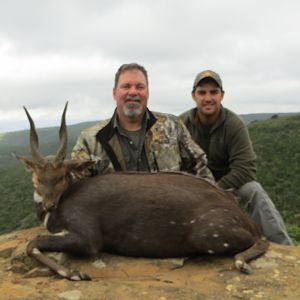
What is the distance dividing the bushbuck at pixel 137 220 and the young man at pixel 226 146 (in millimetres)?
1932

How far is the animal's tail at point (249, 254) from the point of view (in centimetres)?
521

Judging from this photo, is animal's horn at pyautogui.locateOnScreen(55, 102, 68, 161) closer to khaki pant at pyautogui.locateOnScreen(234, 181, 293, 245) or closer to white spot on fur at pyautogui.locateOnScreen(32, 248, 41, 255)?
white spot on fur at pyautogui.locateOnScreen(32, 248, 41, 255)

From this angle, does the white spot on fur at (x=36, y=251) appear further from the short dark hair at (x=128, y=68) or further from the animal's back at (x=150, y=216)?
the short dark hair at (x=128, y=68)

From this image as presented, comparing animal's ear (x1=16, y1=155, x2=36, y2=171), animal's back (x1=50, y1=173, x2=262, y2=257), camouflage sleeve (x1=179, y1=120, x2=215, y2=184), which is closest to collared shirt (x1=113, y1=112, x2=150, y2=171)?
camouflage sleeve (x1=179, y1=120, x2=215, y2=184)

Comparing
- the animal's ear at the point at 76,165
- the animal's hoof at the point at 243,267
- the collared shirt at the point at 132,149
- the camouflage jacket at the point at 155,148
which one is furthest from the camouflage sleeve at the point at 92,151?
the animal's hoof at the point at 243,267

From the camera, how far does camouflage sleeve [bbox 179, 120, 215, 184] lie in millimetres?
7785

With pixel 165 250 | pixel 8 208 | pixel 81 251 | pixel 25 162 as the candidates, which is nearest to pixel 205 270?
pixel 165 250

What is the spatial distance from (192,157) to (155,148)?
0.69m

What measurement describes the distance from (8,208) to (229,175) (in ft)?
91.3

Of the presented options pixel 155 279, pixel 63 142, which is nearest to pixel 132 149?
pixel 63 142

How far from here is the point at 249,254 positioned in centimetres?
554

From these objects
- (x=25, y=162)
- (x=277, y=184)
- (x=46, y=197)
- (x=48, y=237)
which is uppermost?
(x=25, y=162)

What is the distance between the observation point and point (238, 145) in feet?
27.3

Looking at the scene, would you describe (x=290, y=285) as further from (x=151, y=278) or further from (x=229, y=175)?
(x=229, y=175)
